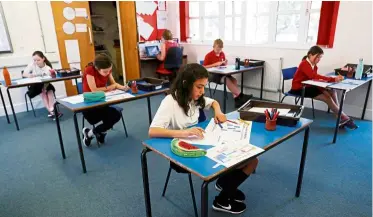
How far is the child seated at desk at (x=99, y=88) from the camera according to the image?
271 cm

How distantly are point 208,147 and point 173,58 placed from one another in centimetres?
378

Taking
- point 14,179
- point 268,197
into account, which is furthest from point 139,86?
point 268,197

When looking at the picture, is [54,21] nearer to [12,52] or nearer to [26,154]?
[12,52]

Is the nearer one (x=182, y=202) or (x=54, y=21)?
(x=182, y=202)

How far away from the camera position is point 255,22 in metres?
4.59

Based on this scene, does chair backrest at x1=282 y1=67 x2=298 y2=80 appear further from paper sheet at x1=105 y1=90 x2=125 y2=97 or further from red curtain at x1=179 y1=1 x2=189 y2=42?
red curtain at x1=179 y1=1 x2=189 y2=42

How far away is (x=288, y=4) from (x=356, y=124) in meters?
2.05

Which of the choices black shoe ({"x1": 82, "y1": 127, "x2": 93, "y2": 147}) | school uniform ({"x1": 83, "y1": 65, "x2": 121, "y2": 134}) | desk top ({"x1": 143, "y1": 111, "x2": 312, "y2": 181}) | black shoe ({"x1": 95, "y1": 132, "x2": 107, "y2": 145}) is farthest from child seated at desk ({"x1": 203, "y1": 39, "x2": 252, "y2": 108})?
desk top ({"x1": 143, "y1": 111, "x2": 312, "y2": 181})

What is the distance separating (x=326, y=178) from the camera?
89.8 inches

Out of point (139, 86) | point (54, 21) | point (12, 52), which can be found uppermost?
point (54, 21)

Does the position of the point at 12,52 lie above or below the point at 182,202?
above

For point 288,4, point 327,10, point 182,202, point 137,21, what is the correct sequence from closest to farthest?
point 182,202, point 327,10, point 288,4, point 137,21

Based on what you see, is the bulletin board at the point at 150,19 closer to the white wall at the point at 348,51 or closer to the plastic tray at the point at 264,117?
the white wall at the point at 348,51

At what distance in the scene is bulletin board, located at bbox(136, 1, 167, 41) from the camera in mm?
5387
